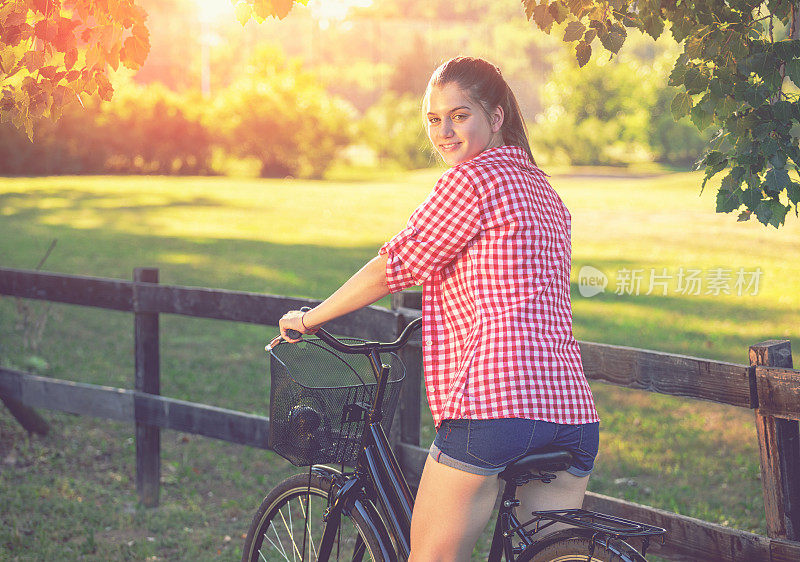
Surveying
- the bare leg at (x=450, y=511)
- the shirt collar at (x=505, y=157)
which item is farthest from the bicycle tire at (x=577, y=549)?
the shirt collar at (x=505, y=157)

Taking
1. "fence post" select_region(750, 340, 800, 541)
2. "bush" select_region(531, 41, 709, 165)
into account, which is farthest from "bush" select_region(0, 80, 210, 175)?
"fence post" select_region(750, 340, 800, 541)

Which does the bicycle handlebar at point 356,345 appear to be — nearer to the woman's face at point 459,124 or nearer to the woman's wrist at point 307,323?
the woman's wrist at point 307,323

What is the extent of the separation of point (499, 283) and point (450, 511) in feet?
2.03

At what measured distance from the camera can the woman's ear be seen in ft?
8.54

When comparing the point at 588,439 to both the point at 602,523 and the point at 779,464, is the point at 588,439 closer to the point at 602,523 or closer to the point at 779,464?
the point at 602,523

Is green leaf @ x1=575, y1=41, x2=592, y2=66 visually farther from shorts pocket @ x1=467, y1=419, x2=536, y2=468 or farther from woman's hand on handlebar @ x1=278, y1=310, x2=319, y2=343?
shorts pocket @ x1=467, y1=419, x2=536, y2=468

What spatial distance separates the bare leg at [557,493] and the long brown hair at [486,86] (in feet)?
3.02

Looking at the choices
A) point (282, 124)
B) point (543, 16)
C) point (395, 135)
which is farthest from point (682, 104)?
point (395, 135)

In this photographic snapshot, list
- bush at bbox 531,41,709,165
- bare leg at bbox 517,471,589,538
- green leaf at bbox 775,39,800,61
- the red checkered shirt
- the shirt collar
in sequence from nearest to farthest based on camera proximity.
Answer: the red checkered shirt
the shirt collar
bare leg at bbox 517,471,589,538
green leaf at bbox 775,39,800,61
bush at bbox 531,41,709,165

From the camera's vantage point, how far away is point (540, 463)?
2436mm

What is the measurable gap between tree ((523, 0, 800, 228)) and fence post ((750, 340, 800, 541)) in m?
0.50

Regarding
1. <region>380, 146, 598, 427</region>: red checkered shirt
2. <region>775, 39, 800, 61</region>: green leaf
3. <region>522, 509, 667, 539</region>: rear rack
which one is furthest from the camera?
<region>775, 39, 800, 61</region>: green leaf

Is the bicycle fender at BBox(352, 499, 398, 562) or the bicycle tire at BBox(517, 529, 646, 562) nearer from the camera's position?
the bicycle tire at BBox(517, 529, 646, 562)

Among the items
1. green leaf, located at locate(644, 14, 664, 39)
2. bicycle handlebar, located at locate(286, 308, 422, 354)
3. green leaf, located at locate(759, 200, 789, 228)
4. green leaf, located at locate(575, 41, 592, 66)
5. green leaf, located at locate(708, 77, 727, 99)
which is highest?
green leaf, located at locate(644, 14, 664, 39)
